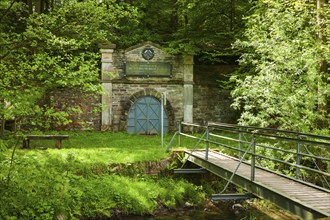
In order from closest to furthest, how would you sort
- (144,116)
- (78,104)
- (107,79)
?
(107,79) → (78,104) → (144,116)

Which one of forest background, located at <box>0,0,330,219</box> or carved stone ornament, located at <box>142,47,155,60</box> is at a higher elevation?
carved stone ornament, located at <box>142,47,155,60</box>

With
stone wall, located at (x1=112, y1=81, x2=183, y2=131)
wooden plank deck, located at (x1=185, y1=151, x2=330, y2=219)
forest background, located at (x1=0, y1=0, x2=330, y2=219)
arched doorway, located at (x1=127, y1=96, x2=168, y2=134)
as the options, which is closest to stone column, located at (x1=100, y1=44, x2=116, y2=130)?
stone wall, located at (x1=112, y1=81, x2=183, y2=131)

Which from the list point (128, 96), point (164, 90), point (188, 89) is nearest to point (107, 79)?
point (128, 96)

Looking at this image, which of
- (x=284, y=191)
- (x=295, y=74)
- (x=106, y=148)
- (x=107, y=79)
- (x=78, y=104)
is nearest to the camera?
(x=284, y=191)

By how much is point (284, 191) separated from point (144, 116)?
1229cm

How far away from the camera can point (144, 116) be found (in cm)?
1848

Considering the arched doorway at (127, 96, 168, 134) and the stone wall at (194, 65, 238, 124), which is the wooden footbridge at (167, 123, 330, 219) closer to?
the arched doorway at (127, 96, 168, 134)

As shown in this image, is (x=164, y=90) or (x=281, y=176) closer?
(x=281, y=176)

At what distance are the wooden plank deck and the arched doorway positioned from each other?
925cm

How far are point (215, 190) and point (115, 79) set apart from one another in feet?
28.6

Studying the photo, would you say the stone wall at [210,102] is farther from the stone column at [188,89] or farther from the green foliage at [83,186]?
the green foliage at [83,186]

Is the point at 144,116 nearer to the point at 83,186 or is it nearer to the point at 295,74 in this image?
the point at 83,186

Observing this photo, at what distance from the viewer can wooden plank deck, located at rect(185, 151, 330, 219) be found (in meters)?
5.79

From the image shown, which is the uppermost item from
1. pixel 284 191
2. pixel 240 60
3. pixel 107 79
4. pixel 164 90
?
pixel 240 60
